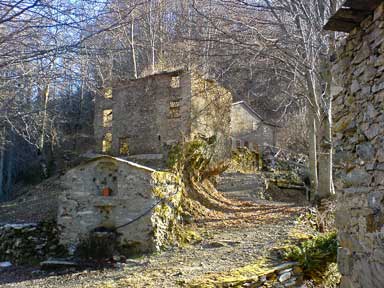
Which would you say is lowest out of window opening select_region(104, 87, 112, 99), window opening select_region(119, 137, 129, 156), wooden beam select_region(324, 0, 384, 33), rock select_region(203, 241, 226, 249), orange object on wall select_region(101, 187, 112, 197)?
rock select_region(203, 241, 226, 249)

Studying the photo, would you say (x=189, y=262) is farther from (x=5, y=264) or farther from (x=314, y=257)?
(x=5, y=264)

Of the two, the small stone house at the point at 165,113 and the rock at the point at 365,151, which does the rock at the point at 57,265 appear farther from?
the rock at the point at 365,151

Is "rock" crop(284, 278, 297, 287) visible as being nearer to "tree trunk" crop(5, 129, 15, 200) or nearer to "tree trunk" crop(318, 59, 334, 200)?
"tree trunk" crop(318, 59, 334, 200)

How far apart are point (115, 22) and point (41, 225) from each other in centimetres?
694

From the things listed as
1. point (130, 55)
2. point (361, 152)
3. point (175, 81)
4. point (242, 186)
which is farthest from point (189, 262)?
point (130, 55)

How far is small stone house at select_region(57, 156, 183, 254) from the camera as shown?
27.9ft

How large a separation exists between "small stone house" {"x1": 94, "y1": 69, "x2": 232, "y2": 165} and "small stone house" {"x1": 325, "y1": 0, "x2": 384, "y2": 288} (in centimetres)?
863

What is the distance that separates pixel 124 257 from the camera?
8.23 m

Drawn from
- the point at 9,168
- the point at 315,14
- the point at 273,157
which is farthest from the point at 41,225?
the point at 273,157

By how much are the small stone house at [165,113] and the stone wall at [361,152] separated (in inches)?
339

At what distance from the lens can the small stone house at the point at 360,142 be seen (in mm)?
3518

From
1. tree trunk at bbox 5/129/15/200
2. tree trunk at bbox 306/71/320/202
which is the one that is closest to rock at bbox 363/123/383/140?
tree trunk at bbox 306/71/320/202

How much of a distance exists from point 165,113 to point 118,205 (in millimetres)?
5623

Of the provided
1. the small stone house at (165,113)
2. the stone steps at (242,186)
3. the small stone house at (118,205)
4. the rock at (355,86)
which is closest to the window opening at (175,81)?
the small stone house at (165,113)
